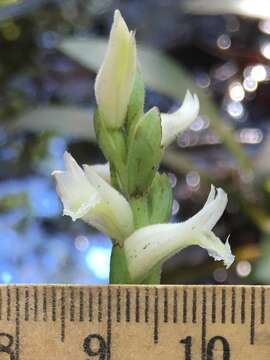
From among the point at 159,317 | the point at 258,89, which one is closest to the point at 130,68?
the point at 159,317

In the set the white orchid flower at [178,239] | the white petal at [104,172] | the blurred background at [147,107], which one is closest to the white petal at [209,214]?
the white orchid flower at [178,239]

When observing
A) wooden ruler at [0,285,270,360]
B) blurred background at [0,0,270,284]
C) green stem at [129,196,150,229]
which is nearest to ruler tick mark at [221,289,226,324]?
wooden ruler at [0,285,270,360]

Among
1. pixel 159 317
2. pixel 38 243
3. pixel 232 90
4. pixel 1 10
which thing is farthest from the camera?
pixel 232 90

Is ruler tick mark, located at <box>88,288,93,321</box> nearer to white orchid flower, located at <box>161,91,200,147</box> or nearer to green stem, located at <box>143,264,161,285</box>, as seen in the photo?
green stem, located at <box>143,264,161,285</box>

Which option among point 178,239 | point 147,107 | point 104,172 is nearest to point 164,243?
point 178,239

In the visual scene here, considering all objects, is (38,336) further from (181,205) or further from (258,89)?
(258,89)

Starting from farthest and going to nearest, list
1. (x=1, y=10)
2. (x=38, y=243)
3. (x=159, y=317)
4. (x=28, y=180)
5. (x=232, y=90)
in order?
1. (x=232, y=90)
2. (x=28, y=180)
3. (x=38, y=243)
4. (x=1, y=10)
5. (x=159, y=317)
